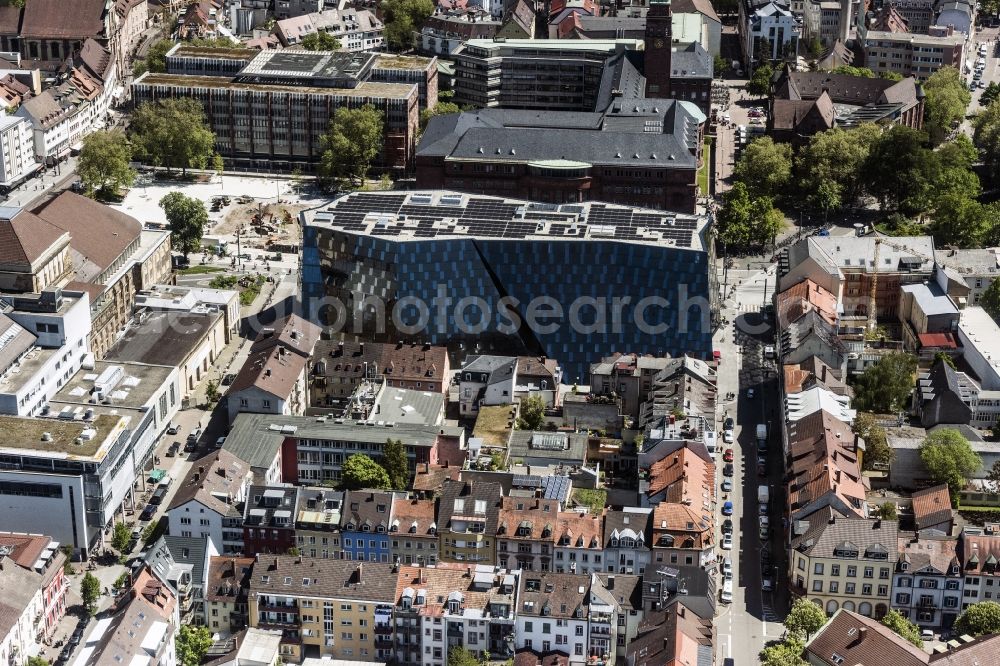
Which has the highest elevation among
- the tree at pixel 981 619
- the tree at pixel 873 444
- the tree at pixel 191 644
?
the tree at pixel 873 444

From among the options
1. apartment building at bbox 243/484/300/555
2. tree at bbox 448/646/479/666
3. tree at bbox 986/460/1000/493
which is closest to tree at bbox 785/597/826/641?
tree at bbox 448/646/479/666

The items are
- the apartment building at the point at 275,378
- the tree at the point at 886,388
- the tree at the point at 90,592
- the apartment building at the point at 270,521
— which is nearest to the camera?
the tree at the point at 90,592

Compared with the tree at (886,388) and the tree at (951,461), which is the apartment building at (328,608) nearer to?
the tree at (951,461)

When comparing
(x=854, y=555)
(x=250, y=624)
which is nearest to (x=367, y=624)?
(x=250, y=624)

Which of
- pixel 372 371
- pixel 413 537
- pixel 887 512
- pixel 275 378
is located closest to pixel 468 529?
pixel 413 537

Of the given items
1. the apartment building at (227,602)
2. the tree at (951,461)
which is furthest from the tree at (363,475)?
the tree at (951,461)

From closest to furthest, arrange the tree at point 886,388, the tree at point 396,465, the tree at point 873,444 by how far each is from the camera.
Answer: the tree at point 396,465 → the tree at point 873,444 → the tree at point 886,388

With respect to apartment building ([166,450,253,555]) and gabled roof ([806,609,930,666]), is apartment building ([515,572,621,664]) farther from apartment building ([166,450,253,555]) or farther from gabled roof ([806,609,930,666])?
apartment building ([166,450,253,555])

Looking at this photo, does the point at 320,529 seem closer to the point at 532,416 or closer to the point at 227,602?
the point at 227,602
